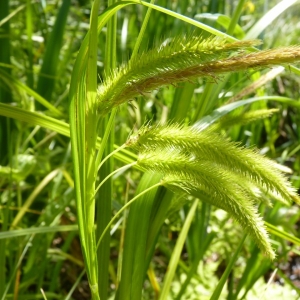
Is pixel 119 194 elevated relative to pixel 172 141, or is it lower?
lower

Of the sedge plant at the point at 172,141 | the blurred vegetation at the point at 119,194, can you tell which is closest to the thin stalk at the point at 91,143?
the sedge plant at the point at 172,141

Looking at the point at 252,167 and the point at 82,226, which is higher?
the point at 252,167

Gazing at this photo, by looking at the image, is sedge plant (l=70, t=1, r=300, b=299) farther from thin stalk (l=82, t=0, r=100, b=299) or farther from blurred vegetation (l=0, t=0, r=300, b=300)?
blurred vegetation (l=0, t=0, r=300, b=300)

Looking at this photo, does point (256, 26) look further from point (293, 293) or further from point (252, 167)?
point (293, 293)

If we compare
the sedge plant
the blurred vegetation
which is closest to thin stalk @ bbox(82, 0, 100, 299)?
the sedge plant

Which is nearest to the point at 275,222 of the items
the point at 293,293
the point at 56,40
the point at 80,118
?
the point at 293,293

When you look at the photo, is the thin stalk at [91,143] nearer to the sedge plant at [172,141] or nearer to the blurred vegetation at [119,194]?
the sedge plant at [172,141]

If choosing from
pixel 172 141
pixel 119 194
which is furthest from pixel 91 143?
pixel 119 194

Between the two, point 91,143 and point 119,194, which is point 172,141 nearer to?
point 91,143

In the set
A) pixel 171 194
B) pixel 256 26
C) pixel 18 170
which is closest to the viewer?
pixel 171 194
